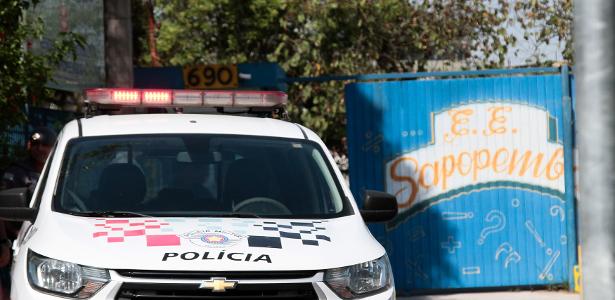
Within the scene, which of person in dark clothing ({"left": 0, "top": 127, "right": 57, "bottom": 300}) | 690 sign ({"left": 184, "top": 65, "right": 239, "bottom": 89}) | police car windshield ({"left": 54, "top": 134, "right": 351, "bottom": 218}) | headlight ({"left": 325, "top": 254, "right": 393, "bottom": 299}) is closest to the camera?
headlight ({"left": 325, "top": 254, "right": 393, "bottom": 299})

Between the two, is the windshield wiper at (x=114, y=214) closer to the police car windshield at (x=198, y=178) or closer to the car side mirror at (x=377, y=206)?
the police car windshield at (x=198, y=178)

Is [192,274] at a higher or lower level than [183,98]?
lower

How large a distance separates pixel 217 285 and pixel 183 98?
2.36 meters

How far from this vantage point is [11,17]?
9461 millimetres

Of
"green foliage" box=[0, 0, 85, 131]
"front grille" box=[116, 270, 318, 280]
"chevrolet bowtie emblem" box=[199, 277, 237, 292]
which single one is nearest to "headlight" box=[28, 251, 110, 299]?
"front grille" box=[116, 270, 318, 280]

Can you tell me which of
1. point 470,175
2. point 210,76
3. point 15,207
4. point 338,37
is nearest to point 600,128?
point 15,207

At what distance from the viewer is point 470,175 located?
12.2m

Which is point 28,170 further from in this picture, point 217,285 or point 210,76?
point 210,76

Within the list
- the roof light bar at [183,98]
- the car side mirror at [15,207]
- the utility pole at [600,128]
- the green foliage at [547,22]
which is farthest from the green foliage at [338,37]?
the utility pole at [600,128]

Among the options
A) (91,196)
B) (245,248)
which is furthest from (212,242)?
(91,196)

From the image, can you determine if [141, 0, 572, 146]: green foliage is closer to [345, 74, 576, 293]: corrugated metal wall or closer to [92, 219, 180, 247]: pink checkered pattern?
[345, 74, 576, 293]: corrugated metal wall

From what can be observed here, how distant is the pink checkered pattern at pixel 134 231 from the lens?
5.53 m

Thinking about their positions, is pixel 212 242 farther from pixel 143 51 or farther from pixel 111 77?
pixel 143 51

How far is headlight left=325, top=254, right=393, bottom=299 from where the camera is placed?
5496 millimetres
